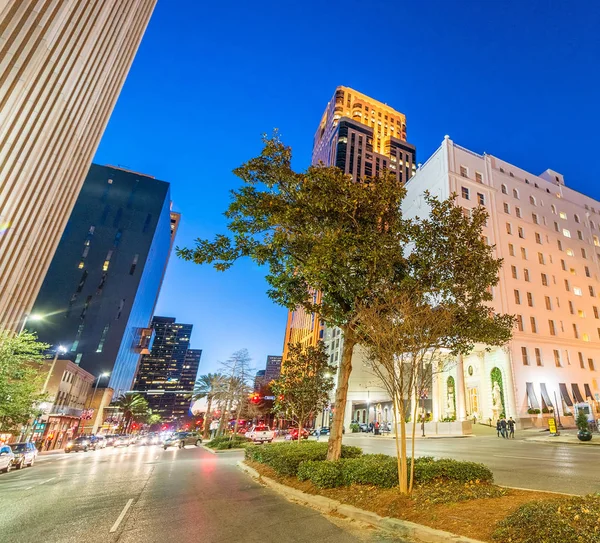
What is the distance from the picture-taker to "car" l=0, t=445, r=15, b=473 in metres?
19.5

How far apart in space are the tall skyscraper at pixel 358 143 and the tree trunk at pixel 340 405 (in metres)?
94.7

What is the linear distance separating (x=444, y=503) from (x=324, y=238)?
7.82 metres

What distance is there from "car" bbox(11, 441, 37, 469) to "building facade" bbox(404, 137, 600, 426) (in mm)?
45980

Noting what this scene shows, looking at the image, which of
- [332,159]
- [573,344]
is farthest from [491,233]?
[332,159]

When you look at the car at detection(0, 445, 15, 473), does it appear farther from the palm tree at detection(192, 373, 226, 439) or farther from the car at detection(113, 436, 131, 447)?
the car at detection(113, 436, 131, 447)

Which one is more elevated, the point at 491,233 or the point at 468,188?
the point at 468,188

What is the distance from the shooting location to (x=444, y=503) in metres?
7.14

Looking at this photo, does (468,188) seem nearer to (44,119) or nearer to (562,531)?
(44,119)

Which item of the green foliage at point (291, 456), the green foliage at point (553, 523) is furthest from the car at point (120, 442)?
the green foliage at point (553, 523)

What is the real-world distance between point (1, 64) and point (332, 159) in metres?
114

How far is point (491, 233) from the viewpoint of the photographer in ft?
169

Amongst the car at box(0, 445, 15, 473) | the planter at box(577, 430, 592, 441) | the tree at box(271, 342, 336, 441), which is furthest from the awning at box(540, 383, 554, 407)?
the car at box(0, 445, 15, 473)

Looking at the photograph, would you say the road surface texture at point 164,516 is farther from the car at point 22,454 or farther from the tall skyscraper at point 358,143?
the tall skyscraper at point 358,143

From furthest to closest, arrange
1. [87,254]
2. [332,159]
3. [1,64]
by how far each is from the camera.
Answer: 1. [332,159]
2. [87,254]
3. [1,64]
